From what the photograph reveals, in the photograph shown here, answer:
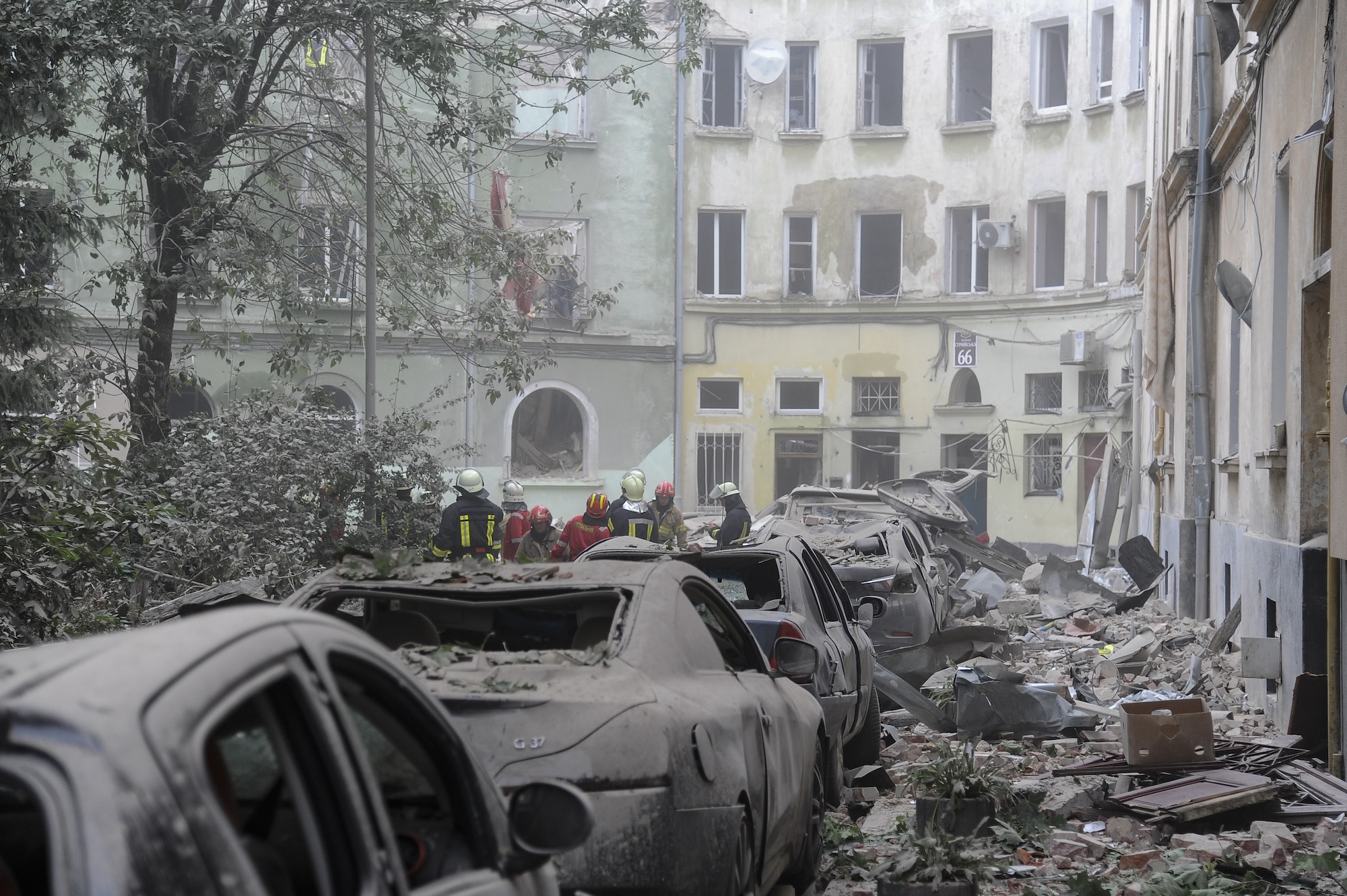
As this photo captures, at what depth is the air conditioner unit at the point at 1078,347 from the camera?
27.9 metres

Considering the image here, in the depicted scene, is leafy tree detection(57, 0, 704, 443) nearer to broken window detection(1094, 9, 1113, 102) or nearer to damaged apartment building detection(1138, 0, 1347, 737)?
damaged apartment building detection(1138, 0, 1347, 737)

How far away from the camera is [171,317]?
1420 cm

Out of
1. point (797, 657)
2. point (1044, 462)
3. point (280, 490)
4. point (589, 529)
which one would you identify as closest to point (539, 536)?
point (589, 529)

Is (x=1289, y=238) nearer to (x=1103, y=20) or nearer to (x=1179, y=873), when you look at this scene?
(x=1179, y=873)

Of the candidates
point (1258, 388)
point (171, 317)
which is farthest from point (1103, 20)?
point (171, 317)

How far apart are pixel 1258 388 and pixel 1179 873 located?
660 centimetres

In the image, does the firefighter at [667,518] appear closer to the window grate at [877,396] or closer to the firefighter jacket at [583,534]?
the firefighter jacket at [583,534]

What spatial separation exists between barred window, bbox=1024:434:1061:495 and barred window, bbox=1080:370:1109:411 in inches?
34.3

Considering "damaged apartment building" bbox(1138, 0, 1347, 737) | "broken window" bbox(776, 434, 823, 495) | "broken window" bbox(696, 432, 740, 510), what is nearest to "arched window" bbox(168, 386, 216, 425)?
"broken window" bbox(696, 432, 740, 510)

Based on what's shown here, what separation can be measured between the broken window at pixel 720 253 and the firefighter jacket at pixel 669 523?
15.7 metres

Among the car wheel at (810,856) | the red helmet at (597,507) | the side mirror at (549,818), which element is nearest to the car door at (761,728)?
the car wheel at (810,856)

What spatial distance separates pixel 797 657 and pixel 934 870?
110 centimetres

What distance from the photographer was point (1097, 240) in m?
28.8

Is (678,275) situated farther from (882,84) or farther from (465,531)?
(465,531)
